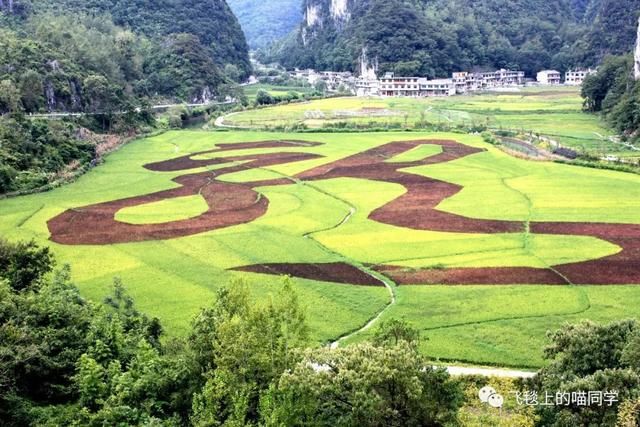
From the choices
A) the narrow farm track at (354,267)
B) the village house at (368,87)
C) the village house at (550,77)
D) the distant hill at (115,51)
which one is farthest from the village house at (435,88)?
the narrow farm track at (354,267)

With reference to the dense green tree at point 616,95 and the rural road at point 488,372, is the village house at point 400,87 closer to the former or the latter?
the dense green tree at point 616,95

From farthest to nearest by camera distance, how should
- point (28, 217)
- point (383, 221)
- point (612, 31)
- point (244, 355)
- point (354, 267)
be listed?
1. point (612, 31)
2. point (28, 217)
3. point (383, 221)
4. point (354, 267)
5. point (244, 355)

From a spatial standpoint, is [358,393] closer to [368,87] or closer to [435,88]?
[435,88]

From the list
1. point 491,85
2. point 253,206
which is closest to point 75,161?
point 253,206

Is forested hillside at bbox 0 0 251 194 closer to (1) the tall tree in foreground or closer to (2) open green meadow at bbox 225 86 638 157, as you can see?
(2) open green meadow at bbox 225 86 638 157

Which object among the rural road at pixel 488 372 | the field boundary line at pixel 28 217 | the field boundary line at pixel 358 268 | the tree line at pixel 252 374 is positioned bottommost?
the rural road at pixel 488 372

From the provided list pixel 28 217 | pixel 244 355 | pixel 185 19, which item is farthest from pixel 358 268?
pixel 185 19
